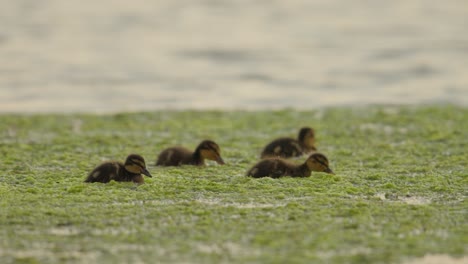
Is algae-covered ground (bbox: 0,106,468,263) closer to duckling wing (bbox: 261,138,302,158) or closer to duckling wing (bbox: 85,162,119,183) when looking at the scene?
duckling wing (bbox: 85,162,119,183)

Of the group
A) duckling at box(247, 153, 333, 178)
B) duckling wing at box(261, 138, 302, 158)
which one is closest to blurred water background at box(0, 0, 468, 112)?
duckling wing at box(261, 138, 302, 158)

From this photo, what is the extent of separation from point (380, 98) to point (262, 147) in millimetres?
5237

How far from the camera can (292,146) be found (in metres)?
9.89

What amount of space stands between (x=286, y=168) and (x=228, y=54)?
11344 mm

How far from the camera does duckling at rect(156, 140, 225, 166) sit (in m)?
9.05

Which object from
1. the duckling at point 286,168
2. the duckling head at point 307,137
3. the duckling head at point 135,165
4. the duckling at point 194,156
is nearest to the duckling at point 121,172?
the duckling head at point 135,165

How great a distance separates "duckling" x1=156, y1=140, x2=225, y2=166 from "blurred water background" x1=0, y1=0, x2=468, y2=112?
5.20 meters

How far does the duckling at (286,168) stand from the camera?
26.7ft

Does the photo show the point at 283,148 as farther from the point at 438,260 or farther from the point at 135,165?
the point at 438,260

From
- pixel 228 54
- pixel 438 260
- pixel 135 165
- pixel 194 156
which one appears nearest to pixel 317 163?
pixel 194 156

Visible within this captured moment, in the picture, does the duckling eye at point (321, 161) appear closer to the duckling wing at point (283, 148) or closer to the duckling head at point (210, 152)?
the duckling head at point (210, 152)

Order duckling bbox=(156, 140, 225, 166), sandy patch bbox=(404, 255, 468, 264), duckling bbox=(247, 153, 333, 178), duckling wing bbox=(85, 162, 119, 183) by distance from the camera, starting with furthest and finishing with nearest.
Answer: duckling bbox=(156, 140, 225, 166), duckling bbox=(247, 153, 333, 178), duckling wing bbox=(85, 162, 119, 183), sandy patch bbox=(404, 255, 468, 264)

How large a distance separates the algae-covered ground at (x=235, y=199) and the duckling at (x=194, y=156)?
0.13 m

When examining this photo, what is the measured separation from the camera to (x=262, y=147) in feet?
33.6
